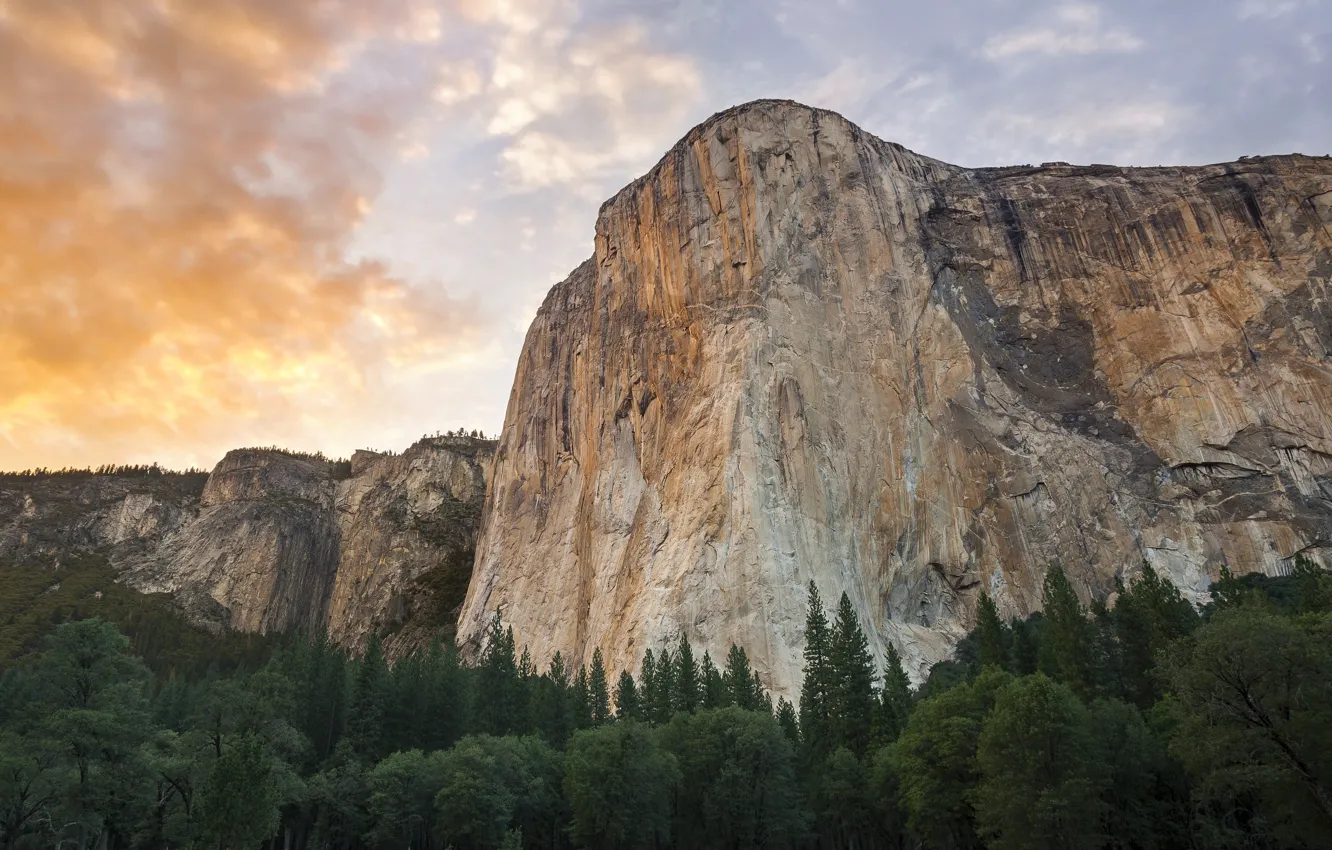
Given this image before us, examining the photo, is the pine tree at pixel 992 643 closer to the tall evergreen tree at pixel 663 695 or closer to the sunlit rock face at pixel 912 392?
the sunlit rock face at pixel 912 392

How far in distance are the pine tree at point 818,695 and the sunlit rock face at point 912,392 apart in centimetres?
809

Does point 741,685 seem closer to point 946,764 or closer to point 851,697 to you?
point 851,697

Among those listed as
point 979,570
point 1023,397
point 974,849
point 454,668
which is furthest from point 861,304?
point 974,849

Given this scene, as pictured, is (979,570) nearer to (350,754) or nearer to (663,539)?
(663,539)

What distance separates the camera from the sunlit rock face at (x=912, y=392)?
65.5m

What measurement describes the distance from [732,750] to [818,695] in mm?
11707

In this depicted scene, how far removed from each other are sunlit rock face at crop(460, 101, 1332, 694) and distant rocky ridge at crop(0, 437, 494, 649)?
93.2ft

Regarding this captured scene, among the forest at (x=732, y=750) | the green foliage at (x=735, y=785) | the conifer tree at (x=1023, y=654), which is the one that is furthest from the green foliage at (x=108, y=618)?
the conifer tree at (x=1023, y=654)

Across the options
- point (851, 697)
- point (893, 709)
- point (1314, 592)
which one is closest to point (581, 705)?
point (851, 697)

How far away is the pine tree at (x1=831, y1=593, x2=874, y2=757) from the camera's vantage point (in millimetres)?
43344

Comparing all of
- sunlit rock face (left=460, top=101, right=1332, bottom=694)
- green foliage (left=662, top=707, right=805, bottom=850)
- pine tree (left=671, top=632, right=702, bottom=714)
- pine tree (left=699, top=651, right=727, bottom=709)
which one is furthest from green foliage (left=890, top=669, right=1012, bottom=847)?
sunlit rock face (left=460, top=101, right=1332, bottom=694)

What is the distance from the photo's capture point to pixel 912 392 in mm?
75250

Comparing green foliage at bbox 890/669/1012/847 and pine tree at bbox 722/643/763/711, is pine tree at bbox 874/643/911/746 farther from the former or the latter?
pine tree at bbox 722/643/763/711

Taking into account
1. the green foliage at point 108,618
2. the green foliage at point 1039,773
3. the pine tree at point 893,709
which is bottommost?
the green foliage at point 1039,773
